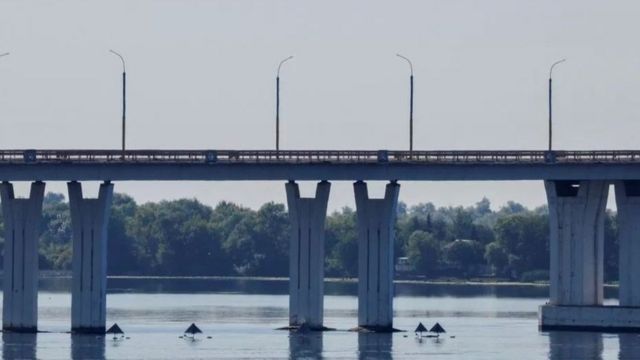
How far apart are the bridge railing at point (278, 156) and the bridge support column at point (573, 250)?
11.3 ft

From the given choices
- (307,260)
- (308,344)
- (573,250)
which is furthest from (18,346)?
(573,250)

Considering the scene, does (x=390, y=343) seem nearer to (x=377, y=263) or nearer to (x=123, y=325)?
(x=377, y=263)

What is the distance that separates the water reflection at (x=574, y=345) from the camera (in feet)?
464

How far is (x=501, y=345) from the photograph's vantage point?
15125 cm

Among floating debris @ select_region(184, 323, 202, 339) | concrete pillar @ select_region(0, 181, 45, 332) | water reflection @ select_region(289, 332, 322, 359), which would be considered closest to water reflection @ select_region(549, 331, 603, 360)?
water reflection @ select_region(289, 332, 322, 359)

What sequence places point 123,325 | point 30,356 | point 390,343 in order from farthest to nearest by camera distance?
point 123,325
point 390,343
point 30,356

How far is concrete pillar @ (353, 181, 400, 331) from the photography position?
6186 inches

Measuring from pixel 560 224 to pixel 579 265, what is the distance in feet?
9.31

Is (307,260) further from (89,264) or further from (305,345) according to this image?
(89,264)

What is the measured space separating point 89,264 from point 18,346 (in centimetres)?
1245

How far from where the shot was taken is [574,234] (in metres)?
164

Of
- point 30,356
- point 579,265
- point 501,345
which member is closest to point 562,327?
point 579,265

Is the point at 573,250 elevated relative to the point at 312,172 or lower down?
lower down

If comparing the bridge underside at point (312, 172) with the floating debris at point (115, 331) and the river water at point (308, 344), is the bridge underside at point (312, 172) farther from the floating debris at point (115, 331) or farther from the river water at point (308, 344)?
the river water at point (308, 344)
